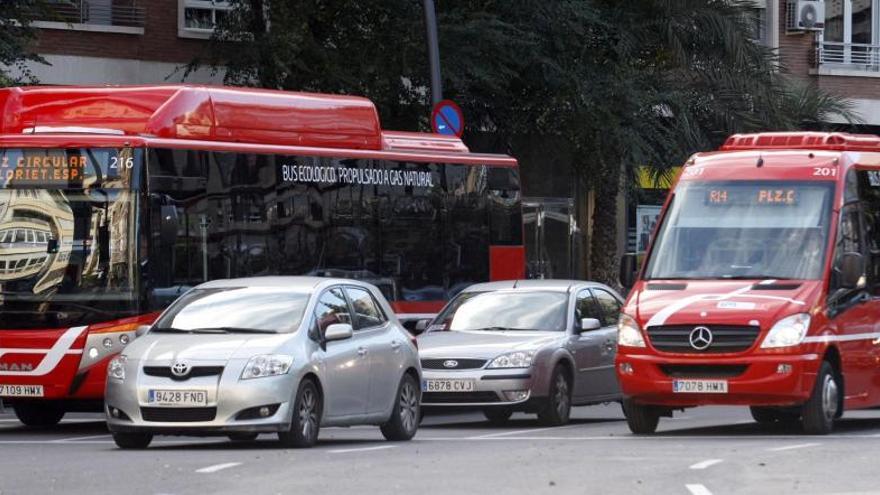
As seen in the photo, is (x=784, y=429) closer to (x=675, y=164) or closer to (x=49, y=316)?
(x=49, y=316)

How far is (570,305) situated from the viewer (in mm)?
22359

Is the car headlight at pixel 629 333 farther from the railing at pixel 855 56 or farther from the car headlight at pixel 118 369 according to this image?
the railing at pixel 855 56

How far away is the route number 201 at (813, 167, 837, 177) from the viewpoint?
1945 cm

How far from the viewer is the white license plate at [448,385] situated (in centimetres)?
2098

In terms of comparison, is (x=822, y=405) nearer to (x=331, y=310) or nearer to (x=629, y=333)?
(x=629, y=333)

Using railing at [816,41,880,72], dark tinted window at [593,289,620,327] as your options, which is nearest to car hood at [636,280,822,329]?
dark tinted window at [593,289,620,327]

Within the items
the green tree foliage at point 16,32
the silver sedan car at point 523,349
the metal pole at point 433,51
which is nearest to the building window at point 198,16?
the metal pole at point 433,51

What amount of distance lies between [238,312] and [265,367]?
116 cm

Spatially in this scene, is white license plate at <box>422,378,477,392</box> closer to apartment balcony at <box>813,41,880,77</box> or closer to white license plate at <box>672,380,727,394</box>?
white license plate at <box>672,380,727,394</box>

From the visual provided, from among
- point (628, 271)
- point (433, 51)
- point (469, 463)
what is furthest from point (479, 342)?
point (433, 51)

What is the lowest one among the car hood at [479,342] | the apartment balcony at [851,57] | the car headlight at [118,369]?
the car hood at [479,342]

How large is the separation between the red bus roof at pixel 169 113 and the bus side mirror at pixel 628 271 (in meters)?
4.48

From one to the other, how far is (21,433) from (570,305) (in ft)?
19.5

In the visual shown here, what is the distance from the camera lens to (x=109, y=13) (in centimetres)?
3509
